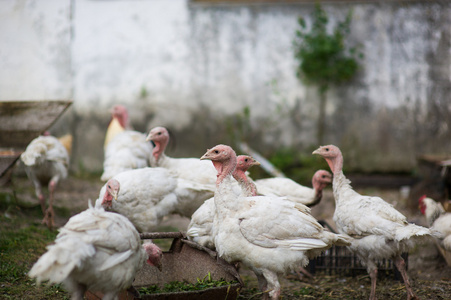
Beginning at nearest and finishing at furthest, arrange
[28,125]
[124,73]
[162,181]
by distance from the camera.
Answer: [162,181]
[28,125]
[124,73]

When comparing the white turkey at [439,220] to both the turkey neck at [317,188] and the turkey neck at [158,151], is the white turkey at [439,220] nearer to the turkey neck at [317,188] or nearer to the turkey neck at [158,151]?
the turkey neck at [317,188]

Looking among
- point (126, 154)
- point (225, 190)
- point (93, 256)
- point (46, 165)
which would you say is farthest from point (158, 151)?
point (93, 256)

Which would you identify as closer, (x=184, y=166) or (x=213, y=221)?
(x=213, y=221)

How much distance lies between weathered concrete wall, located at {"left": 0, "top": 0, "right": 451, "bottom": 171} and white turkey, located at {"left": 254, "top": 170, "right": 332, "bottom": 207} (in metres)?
3.81

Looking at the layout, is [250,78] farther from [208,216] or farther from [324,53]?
[208,216]

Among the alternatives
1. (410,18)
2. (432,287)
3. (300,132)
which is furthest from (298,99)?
(432,287)

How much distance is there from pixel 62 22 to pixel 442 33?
699cm

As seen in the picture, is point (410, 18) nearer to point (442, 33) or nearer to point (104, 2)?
point (442, 33)

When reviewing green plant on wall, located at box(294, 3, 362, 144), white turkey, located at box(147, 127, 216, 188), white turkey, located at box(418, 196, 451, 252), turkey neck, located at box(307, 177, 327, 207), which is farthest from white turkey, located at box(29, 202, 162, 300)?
green plant on wall, located at box(294, 3, 362, 144)

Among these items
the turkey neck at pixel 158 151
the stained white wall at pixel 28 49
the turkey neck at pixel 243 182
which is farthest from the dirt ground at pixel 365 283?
the stained white wall at pixel 28 49

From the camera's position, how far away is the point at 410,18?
8.91 meters

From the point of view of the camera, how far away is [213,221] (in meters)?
4.33

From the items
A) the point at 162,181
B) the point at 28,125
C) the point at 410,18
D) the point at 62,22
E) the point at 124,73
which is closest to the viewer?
the point at 162,181

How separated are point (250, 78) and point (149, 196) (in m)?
4.96
